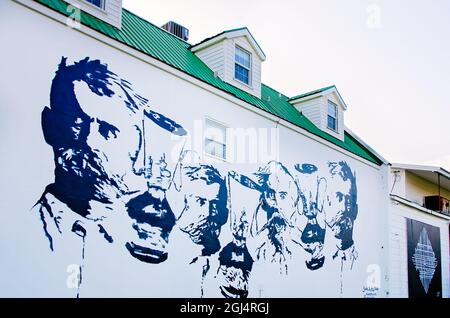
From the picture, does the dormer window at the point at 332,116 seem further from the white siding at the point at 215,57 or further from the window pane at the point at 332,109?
the white siding at the point at 215,57

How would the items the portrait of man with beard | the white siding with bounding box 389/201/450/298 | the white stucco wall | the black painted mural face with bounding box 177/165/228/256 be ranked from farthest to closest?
1. the white siding with bounding box 389/201/450/298
2. the black painted mural face with bounding box 177/165/228/256
3. the portrait of man with beard
4. the white stucco wall

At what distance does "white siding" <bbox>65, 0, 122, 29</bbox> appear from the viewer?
37.7 feet

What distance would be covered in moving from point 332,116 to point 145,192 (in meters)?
11.4

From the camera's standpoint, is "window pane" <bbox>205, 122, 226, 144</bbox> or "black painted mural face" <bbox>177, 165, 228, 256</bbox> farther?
"window pane" <bbox>205, 122, 226, 144</bbox>

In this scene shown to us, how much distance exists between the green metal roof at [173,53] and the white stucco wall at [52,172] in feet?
1.46

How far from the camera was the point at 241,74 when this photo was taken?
16016 millimetres

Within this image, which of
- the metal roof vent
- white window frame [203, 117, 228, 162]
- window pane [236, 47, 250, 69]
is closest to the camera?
white window frame [203, 117, 228, 162]

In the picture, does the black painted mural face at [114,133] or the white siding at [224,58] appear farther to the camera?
the white siding at [224,58]

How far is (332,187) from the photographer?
702 inches

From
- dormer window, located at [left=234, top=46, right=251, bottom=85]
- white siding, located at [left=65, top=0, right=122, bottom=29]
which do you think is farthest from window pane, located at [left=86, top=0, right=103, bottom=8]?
dormer window, located at [left=234, top=46, right=251, bottom=85]

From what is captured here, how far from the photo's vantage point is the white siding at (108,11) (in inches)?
452

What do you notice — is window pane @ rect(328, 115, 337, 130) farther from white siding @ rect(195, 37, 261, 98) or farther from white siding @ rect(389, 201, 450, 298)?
white siding @ rect(195, 37, 261, 98)

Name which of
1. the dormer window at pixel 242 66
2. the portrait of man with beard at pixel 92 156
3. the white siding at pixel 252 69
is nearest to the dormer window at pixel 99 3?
the portrait of man with beard at pixel 92 156
